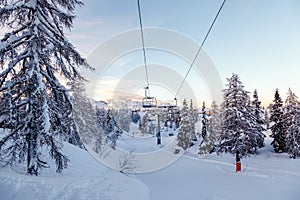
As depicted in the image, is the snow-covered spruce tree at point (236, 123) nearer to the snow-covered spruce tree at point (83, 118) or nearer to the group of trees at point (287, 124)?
the group of trees at point (287, 124)

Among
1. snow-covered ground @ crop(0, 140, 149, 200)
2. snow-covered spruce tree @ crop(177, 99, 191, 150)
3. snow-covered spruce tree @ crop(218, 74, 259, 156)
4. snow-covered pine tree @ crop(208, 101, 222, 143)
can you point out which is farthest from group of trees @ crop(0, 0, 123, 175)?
snow-covered spruce tree @ crop(177, 99, 191, 150)

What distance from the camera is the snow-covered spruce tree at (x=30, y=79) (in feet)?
24.8

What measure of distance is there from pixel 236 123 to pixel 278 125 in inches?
670

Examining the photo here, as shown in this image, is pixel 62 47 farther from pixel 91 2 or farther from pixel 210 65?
pixel 210 65

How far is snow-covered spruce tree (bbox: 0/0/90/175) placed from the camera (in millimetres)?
7562

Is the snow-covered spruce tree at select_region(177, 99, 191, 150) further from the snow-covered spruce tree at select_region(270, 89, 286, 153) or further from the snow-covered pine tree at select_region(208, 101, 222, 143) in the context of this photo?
the snow-covered spruce tree at select_region(270, 89, 286, 153)

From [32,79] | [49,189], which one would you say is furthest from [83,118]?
[49,189]

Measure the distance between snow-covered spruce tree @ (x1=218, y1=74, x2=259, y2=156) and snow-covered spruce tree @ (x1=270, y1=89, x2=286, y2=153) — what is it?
13.7 metres

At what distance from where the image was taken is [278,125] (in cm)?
3791

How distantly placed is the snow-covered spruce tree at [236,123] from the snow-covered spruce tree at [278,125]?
1369cm

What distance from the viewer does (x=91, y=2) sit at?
13922 mm

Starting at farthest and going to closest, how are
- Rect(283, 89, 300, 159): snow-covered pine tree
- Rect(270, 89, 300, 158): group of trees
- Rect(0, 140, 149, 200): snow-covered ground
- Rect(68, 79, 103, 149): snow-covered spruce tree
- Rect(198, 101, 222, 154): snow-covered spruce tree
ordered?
Rect(198, 101, 222, 154): snow-covered spruce tree → Rect(270, 89, 300, 158): group of trees → Rect(283, 89, 300, 159): snow-covered pine tree → Rect(68, 79, 103, 149): snow-covered spruce tree → Rect(0, 140, 149, 200): snow-covered ground

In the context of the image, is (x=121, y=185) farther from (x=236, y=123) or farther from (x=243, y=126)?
(x=243, y=126)

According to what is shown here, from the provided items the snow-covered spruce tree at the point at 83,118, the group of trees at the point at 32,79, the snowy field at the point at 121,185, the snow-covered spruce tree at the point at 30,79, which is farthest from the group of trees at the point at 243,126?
the snow-covered spruce tree at the point at 30,79
